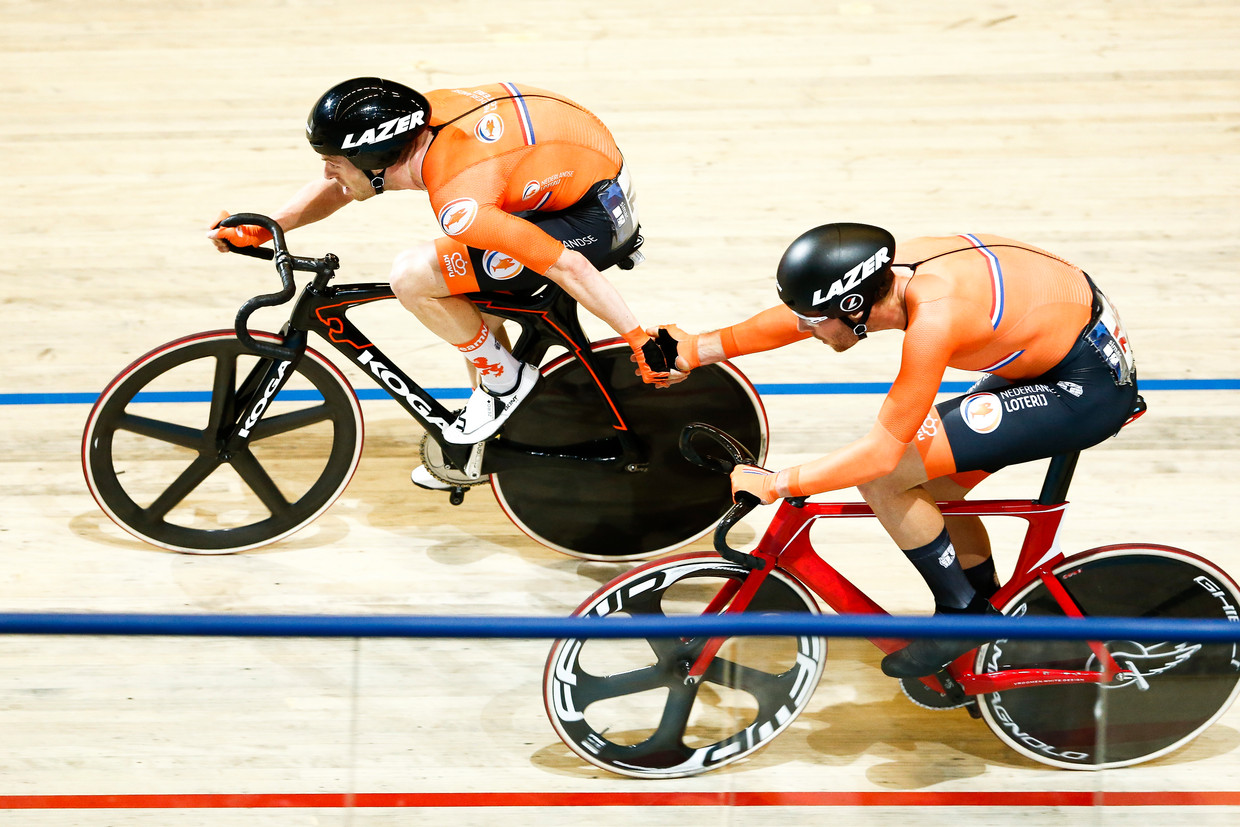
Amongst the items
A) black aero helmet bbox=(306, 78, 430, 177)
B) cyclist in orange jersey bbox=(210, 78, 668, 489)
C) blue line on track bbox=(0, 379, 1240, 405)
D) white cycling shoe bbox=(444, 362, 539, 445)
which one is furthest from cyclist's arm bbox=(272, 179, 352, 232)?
blue line on track bbox=(0, 379, 1240, 405)

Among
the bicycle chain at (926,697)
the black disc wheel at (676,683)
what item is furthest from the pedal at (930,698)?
the black disc wheel at (676,683)

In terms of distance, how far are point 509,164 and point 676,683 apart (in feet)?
4.41

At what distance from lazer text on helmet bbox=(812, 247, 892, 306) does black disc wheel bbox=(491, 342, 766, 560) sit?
3.26 feet

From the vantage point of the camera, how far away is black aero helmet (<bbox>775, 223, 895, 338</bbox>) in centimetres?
239

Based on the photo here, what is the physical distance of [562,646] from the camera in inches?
91.9

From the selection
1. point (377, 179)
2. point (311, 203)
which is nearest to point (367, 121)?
point (377, 179)

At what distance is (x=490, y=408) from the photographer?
3.37 m

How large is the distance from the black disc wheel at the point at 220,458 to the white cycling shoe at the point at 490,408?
0.38 metres

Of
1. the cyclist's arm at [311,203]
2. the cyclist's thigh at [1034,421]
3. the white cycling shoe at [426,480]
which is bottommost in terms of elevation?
the white cycling shoe at [426,480]

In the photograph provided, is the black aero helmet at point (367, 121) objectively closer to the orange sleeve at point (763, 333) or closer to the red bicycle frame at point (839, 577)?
the orange sleeve at point (763, 333)

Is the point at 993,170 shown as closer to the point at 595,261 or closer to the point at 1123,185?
the point at 1123,185

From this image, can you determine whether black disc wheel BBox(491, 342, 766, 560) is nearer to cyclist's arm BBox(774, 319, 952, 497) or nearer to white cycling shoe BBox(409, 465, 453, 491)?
white cycling shoe BBox(409, 465, 453, 491)

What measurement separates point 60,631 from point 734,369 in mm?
1921

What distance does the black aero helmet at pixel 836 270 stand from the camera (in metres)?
2.39
